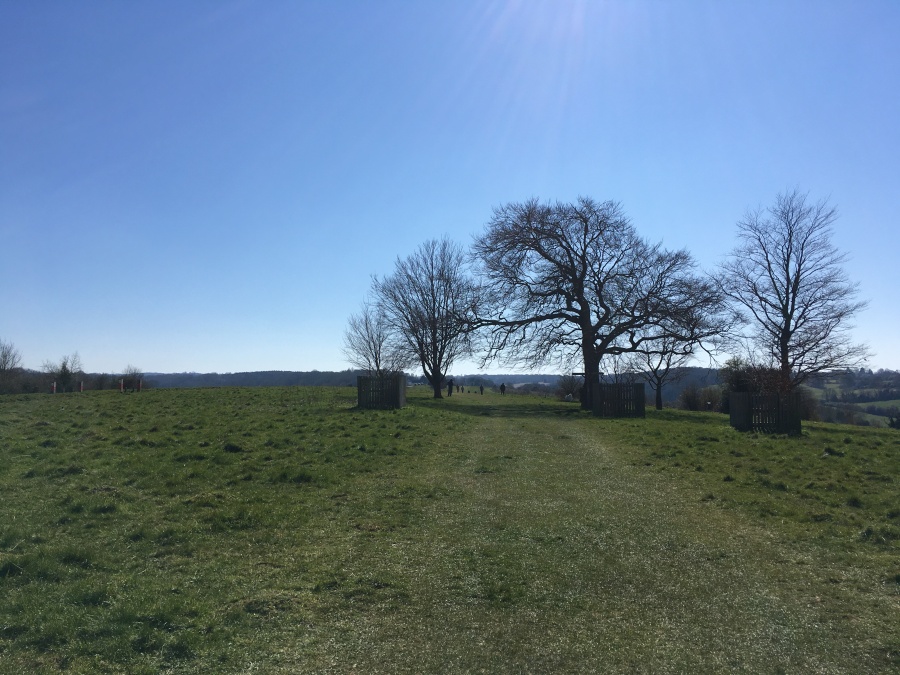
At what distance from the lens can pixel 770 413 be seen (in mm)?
20391

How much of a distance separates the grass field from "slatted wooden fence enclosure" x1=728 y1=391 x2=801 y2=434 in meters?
5.88

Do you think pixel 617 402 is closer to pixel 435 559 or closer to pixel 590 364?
pixel 590 364

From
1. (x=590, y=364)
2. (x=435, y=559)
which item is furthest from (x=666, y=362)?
(x=435, y=559)

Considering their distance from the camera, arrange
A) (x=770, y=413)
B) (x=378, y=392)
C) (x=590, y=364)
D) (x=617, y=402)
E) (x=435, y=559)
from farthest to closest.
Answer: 1. (x=590, y=364)
2. (x=617, y=402)
3. (x=378, y=392)
4. (x=770, y=413)
5. (x=435, y=559)

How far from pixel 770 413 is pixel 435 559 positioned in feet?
56.1

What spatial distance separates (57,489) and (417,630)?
24.1ft

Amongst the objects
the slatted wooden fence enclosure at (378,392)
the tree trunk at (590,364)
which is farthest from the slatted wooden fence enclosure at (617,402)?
the slatted wooden fence enclosure at (378,392)

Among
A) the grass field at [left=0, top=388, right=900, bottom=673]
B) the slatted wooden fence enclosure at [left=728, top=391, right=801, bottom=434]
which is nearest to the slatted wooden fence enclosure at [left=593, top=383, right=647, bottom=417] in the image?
the slatted wooden fence enclosure at [left=728, top=391, right=801, bottom=434]

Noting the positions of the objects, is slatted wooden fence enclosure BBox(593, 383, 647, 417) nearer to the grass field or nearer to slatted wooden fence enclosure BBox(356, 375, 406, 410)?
slatted wooden fence enclosure BBox(356, 375, 406, 410)

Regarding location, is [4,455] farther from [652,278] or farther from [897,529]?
[652,278]

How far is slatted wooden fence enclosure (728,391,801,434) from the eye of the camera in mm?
20094

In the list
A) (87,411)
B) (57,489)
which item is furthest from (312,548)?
(87,411)

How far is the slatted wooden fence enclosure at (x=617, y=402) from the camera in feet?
90.2

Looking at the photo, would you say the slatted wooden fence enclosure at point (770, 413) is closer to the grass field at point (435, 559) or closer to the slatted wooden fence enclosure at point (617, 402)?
the grass field at point (435, 559)
